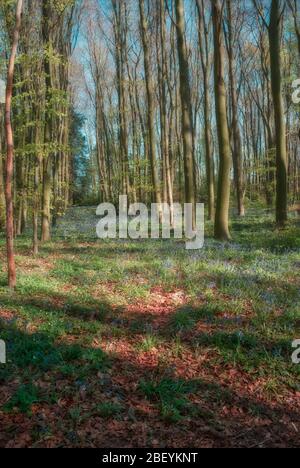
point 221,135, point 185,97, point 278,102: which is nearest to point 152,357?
point 221,135

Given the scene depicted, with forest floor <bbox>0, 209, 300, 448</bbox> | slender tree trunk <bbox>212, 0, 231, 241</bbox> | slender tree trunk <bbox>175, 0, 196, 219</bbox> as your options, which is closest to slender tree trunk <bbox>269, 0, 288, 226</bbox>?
slender tree trunk <bbox>212, 0, 231, 241</bbox>

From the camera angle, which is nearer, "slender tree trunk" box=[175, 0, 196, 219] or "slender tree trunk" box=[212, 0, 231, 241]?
"slender tree trunk" box=[212, 0, 231, 241]

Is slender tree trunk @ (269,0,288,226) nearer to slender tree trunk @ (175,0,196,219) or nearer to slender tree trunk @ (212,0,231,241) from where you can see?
slender tree trunk @ (212,0,231,241)

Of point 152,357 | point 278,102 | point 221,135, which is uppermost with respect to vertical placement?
point 278,102

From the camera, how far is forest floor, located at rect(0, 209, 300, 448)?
446 cm

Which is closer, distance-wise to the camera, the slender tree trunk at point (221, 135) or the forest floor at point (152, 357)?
the forest floor at point (152, 357)

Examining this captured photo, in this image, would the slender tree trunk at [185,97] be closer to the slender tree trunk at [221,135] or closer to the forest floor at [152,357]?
the slender tree trunk at [221,135]

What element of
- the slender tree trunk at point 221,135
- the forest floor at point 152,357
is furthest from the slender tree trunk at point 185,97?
the forest floor at point 152,357

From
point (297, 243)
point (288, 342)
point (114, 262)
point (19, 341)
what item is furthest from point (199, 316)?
point (297, 243)

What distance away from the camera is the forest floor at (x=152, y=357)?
4457 mm

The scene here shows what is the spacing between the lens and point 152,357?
5957 mm

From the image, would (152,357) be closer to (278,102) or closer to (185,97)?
(278,102)

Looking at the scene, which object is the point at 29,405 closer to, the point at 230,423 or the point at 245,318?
the point at 230,423

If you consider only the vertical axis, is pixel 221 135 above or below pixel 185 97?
below
